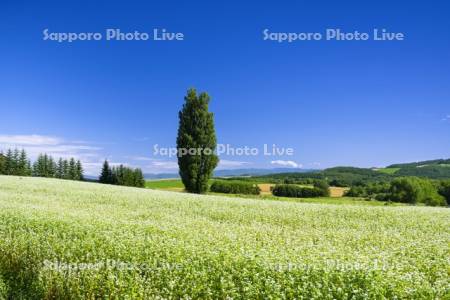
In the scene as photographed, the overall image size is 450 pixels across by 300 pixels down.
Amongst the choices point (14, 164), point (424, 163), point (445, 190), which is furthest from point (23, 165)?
point (424, 163)

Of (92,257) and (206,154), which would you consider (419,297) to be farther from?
(206,154)

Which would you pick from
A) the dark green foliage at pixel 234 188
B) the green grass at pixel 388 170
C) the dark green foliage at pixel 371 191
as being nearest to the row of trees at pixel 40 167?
the dark green foliage at pixel 234 188

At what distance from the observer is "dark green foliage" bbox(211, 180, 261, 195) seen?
3568 inches

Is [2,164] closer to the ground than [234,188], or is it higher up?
higher up

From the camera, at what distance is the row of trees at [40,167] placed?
10374 centimetres

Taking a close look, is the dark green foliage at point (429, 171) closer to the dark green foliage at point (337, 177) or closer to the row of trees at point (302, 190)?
the dark green foliage at point (337, 177)

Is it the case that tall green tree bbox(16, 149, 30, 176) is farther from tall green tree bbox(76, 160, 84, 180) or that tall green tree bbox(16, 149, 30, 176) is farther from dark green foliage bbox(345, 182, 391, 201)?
dark green foliage bbox(345, 182, 391, 201)

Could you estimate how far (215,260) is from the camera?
31.0 ft

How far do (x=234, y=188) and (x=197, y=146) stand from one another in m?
36.8

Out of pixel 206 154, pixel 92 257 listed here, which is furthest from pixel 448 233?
pixel 206 154

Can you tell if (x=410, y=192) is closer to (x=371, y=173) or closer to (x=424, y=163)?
(x=371, y=173)

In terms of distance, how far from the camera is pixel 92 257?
11.4 metres

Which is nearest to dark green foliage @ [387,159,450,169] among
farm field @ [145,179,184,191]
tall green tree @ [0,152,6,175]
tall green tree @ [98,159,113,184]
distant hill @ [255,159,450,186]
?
distant hill @ [255,159,450,186]

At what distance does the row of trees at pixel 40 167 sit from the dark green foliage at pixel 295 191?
58120 millimetres
